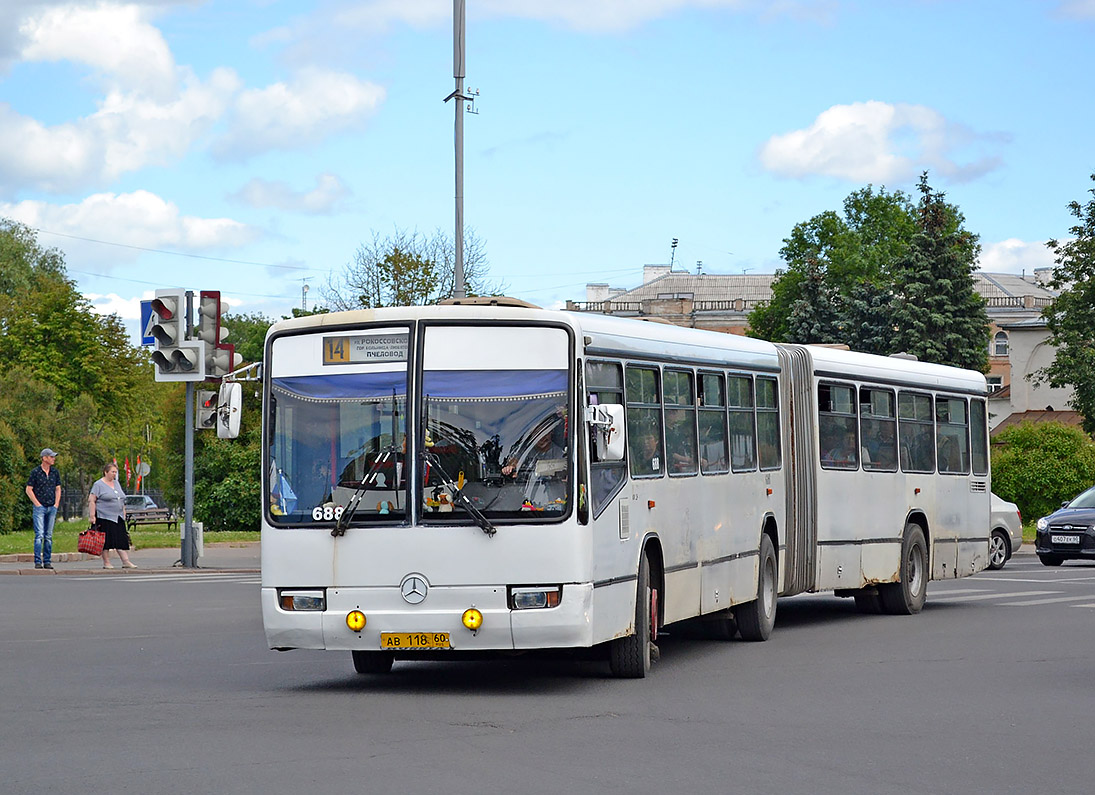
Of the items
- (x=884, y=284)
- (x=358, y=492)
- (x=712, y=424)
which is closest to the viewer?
(x=358, y=492)

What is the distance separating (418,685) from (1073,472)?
37258 millimetres

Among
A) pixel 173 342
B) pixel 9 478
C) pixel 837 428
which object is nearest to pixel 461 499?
pixel 837 428

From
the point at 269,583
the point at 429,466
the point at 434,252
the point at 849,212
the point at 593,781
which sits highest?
the point at 849,212

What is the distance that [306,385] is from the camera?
486 inches

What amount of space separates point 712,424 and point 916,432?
20.3ft

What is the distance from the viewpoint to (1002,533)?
1259 inches

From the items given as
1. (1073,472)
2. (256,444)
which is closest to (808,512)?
(1073,472)

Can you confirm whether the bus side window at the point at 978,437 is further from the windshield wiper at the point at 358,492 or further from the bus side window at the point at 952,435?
the windshield wiper at the point at 358,492

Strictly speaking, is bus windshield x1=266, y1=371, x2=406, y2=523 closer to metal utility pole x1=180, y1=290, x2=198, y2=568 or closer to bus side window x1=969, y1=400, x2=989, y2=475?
bus side window x1=969, y1=400, x2=989, y2=475

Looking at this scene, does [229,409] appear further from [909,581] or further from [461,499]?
[909,581]

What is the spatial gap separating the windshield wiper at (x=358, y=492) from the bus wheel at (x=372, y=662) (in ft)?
5.63

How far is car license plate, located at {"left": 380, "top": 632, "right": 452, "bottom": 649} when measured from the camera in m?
11.8

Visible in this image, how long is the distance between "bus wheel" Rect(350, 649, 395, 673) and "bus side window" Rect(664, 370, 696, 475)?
9.32 feet

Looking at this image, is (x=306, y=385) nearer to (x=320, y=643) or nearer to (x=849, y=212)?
(x=320, y=643)
